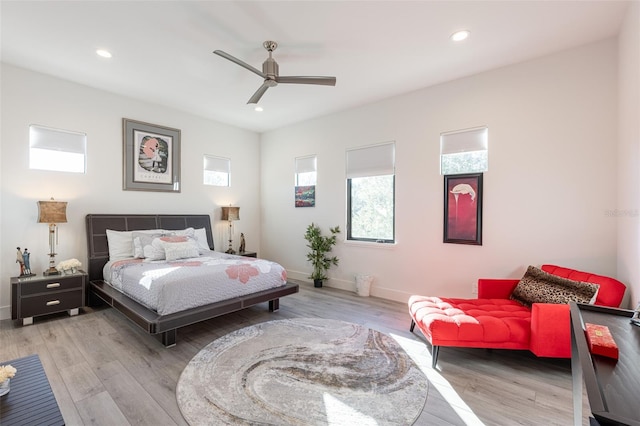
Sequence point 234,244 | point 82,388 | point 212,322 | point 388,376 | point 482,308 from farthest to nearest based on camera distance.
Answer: point 234,244 < point 212,322 < point 482,308 < point 388,376 < point 82,388

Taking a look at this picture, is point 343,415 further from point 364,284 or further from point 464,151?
point 464,151

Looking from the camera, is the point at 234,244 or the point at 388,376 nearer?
the point at 388,376

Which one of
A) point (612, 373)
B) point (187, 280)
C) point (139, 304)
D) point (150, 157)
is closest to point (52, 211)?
point (150, 157)

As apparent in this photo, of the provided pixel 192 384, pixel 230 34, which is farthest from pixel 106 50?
pixel 192 384

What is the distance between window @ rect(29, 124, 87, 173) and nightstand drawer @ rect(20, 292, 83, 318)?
1657 mm

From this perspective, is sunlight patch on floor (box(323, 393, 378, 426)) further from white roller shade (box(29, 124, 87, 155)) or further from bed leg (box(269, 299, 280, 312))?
white roller shade (box(29, 124, 87, 155))

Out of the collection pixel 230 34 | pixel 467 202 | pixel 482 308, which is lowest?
pixel 482 308

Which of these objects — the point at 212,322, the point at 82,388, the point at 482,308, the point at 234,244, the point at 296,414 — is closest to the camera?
the point at 296,414

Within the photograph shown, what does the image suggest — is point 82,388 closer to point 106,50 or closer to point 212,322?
→ point 212,322

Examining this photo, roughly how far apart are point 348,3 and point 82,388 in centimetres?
368

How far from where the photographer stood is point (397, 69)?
3434 millimetres

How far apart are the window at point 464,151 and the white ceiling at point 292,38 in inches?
29.4

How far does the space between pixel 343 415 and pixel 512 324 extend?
5.16 feet

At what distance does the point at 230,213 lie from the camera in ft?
17.9
